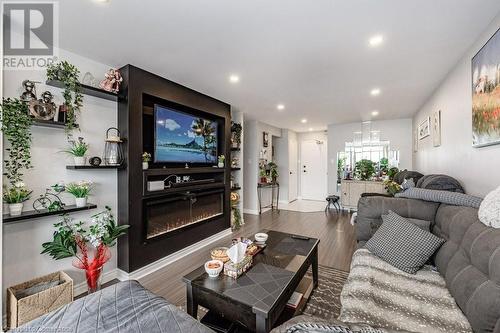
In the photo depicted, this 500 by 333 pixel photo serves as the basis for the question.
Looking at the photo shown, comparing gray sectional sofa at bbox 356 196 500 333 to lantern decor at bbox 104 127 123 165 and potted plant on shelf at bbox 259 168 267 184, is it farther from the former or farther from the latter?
potted plant on shelf at bbox 259 168 267 184

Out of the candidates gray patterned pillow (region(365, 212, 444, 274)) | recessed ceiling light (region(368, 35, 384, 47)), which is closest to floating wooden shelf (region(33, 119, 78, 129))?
recessed ceiling light (region(368, 35, 384, 47))

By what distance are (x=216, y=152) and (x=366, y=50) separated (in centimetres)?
261

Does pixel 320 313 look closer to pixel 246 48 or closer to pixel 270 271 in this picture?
pixel 270 271

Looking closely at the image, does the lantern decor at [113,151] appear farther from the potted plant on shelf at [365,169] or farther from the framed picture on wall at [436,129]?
the potted plant on shelf at [365,169]

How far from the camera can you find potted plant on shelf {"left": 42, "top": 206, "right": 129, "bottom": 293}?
190cm

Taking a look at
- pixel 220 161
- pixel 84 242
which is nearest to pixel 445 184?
pixel 220 161

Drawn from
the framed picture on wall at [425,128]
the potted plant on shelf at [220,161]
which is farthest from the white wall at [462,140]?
the potted plant on shelf at [220,161]

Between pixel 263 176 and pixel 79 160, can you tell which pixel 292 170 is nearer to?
pixel 263 176

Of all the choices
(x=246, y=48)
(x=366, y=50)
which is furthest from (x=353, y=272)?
(x=246, y=48)

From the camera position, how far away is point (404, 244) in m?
1.72

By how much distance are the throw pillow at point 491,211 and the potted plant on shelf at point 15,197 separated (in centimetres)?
328

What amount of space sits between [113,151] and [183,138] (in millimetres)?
939

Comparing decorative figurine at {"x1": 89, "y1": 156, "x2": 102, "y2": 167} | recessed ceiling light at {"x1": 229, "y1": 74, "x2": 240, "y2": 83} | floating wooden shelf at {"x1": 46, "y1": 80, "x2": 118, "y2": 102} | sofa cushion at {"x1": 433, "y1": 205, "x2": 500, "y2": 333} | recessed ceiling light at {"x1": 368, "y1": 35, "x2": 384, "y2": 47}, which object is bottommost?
sofa cushion at {"x1": 433, "y1": 205, "x2": 500, "y2": 333}

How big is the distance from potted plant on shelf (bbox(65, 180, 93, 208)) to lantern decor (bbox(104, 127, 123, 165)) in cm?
35
